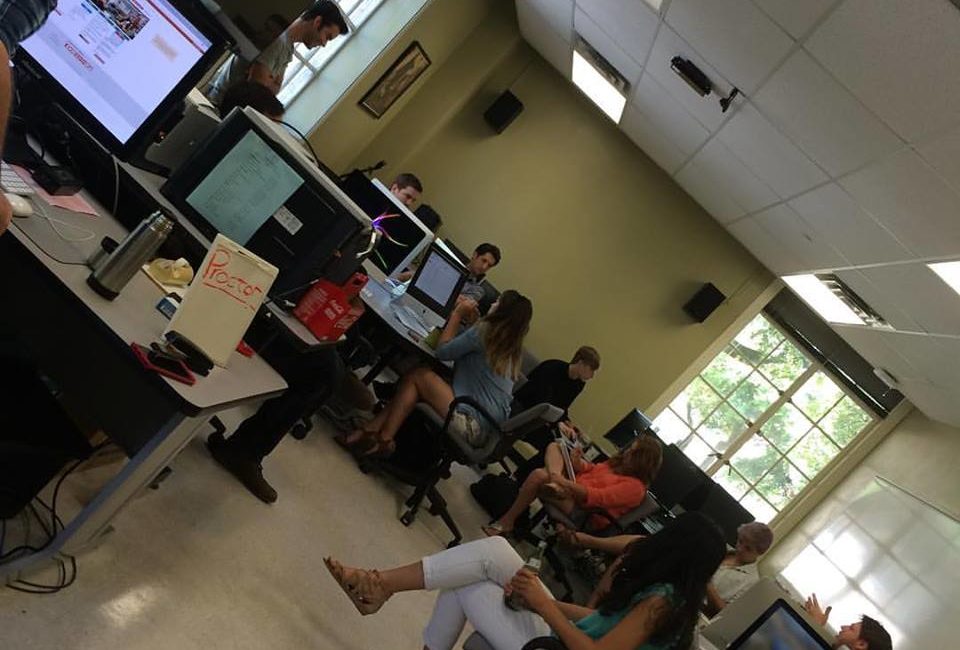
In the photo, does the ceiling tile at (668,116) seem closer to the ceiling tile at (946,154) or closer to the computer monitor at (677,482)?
the ceiling tile at (946,154)

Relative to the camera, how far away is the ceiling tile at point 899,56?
2275 mm

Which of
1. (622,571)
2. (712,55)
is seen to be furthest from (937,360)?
(622,571)

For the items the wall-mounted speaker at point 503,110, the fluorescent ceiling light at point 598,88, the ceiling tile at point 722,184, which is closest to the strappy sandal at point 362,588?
the ceiling tile at point 722,184

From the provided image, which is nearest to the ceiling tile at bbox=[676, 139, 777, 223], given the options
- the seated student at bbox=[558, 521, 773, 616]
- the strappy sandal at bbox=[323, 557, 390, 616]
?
the seated student at bbox=[558, 521, 773, 616]

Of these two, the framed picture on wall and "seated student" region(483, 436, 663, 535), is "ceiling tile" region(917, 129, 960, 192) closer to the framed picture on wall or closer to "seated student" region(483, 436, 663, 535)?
"seated student" region(483, 436, 663, 535)

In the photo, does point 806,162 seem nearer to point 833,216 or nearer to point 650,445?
point 833,216

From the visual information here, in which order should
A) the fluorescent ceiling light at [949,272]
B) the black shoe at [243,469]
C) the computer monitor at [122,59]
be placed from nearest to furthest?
1. the computer monitor at [122,59]
2. the black shoe at [243,469]
3. the fluorescent ceiling light at [949,272]

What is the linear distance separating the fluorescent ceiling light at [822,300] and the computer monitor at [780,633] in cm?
381

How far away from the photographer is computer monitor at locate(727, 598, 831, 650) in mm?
2096

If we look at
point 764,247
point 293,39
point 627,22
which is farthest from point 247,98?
point 764,247

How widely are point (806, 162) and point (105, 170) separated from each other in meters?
3.31

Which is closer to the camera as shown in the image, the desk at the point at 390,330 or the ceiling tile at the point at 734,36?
the ceiling tile at the point at 734,36

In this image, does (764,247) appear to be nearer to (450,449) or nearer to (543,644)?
(450,449)

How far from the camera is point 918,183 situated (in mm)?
3078
